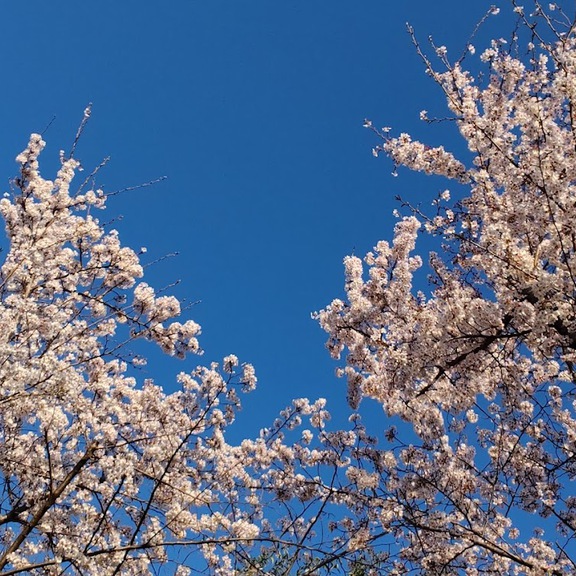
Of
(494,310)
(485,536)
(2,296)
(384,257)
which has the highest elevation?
(384,257)

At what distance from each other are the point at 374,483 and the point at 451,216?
4.51m

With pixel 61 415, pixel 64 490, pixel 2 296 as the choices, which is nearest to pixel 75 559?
pixel 64 490

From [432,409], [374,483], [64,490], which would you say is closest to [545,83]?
[432,409]

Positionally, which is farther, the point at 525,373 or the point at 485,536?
the point at 525,373

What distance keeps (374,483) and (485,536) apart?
2.21 metres

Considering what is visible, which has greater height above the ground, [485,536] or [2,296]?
[2,296]

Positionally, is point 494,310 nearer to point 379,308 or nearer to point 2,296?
point 379,308

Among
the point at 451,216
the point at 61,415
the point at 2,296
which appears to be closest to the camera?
the point at 2,296

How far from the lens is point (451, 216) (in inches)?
296

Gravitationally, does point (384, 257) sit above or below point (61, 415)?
above

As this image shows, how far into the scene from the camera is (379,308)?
852cm

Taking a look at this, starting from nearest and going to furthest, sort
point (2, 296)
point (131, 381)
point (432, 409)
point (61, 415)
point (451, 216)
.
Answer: point (2, 296) < point (61, 415) < point (451, 216) < point (131, 381) < point (432, 409)

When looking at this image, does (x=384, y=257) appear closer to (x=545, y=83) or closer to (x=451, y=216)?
(x=451, y=216)

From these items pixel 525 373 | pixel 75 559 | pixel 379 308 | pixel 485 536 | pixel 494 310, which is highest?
pixel 379 308
